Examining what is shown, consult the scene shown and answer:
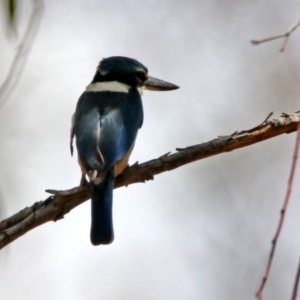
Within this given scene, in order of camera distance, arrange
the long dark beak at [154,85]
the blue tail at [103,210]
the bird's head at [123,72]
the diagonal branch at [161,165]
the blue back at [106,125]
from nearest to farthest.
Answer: the diagonal branch at [161,165], the blue tail at [103,210], the blue back at [106,125], the bird's head at [123,72], the long dark beak at [154,85]

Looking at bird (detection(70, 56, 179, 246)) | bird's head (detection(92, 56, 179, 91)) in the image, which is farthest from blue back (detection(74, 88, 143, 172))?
bird's head (detection(92, 56, 179, 91))

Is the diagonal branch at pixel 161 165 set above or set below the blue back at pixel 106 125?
below

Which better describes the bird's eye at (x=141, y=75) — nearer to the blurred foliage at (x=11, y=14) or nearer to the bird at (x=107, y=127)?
the bird at (x=107, y=127)

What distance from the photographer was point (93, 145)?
11.5 feet

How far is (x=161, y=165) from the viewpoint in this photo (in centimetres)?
310

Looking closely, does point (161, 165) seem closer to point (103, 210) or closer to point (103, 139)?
point (103, 210)

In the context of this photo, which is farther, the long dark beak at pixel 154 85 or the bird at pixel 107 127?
the long dark beak at pixel 154 85

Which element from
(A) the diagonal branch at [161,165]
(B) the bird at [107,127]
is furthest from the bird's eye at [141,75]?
(A) the diagonal branch at [161,165]

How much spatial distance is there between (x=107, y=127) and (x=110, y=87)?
1.83 ft

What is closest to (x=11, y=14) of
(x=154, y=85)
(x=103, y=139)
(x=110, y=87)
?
(x=103, y=139)

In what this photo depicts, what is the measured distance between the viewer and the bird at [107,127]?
11.1 feet

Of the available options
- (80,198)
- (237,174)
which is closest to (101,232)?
(80,198)

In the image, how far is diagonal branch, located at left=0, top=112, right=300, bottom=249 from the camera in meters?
3.07

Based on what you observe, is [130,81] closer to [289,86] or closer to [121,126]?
[121,126]
